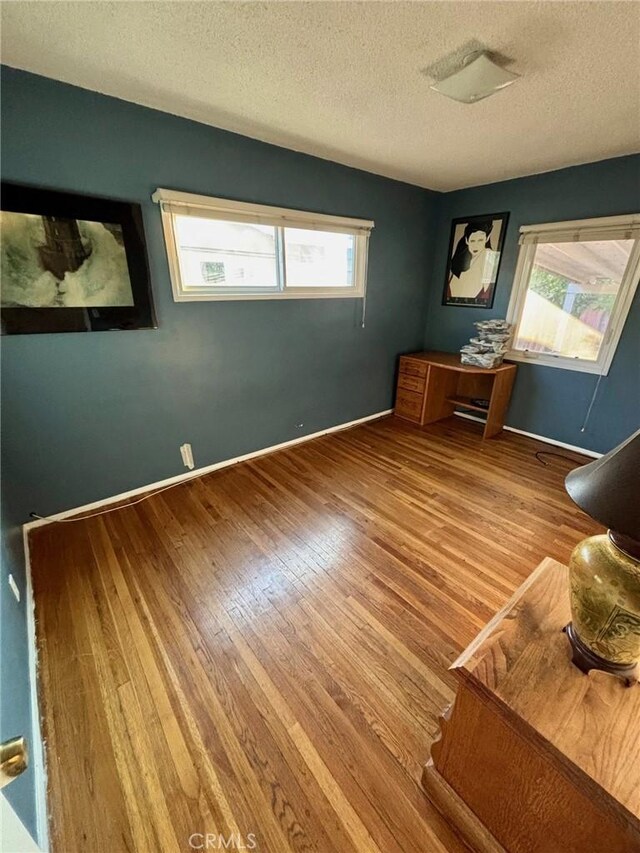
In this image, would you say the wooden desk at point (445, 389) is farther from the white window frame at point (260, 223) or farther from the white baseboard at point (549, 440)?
the white window frame at point (260, 223)

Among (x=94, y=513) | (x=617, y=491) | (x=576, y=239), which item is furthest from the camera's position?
(x=576, y=239)

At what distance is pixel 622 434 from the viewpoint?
280 centimetres

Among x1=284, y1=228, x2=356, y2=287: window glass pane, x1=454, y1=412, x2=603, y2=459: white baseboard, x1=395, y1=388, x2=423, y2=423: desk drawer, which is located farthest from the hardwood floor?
x1=284, y1=228, x2=356, y2=287: window glass pane

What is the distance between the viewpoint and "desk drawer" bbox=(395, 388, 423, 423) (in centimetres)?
362

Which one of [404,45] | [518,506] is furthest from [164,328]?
[518,506]

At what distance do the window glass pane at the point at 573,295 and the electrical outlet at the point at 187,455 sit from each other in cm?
331

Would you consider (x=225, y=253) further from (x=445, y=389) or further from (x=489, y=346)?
(x=445, y=389)

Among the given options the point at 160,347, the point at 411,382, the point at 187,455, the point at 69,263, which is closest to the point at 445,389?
the point at 411,382

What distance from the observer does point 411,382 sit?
11.9 ft

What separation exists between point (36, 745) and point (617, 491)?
5.83ft

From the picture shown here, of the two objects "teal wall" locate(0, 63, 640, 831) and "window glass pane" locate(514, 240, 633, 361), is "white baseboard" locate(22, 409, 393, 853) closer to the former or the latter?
"teal wall" locate(0, 63, 640, 831)

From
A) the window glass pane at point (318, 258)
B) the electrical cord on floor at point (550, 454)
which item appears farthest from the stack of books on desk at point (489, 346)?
the window glass pane at point (318, 258)

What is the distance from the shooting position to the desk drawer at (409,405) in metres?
→ 3.62

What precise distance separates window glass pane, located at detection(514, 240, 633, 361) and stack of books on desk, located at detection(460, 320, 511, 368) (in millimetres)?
235
